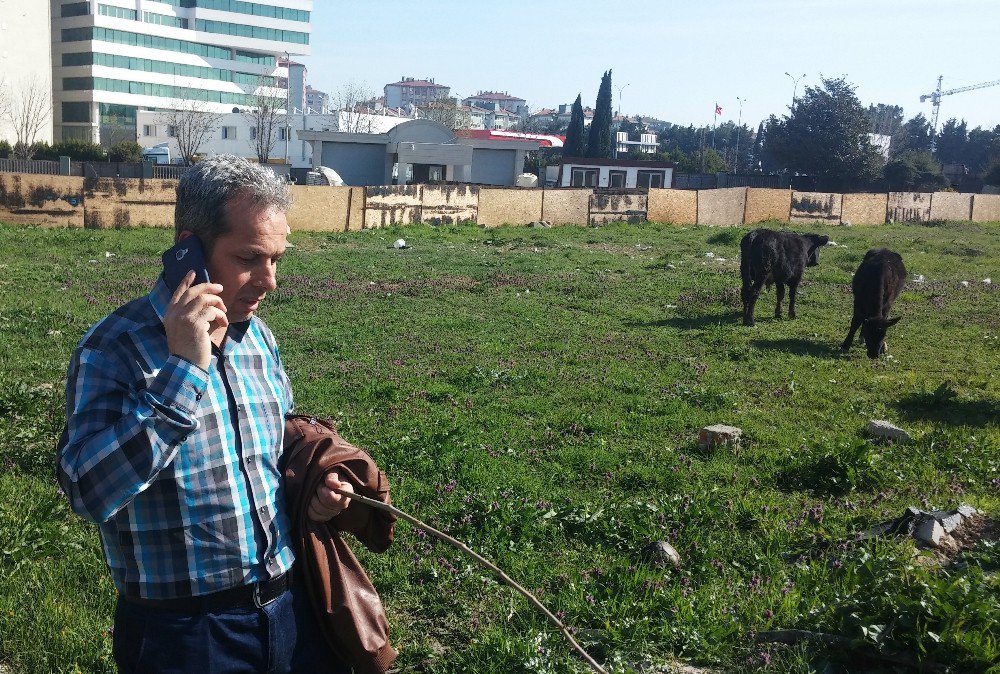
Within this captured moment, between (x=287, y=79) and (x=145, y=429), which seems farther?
(x=287, y=79)

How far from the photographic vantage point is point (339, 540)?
2.75 m

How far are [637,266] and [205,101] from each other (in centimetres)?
8762

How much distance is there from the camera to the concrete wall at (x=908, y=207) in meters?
40.3

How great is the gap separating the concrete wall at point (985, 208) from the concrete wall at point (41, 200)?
131ft

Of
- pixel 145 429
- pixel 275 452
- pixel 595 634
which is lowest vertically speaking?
pixel 595 634

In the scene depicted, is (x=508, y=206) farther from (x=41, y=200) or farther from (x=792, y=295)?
(x=792, y=295)

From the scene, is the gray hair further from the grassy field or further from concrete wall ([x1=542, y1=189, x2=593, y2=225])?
concrete wall ([x1=542, y1=189, x2=593, y2=225])

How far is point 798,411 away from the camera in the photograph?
28.4 feet

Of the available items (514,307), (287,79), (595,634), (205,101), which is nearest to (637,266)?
(514,307)

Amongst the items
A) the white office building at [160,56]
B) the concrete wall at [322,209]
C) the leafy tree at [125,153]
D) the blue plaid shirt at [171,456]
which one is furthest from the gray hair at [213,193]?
the white office building at [160,56]

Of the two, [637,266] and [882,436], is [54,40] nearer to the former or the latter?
[637,266]

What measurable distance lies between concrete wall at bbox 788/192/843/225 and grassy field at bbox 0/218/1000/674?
73.9 ft

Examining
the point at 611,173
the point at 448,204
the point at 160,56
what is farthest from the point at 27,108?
the point at 448,204

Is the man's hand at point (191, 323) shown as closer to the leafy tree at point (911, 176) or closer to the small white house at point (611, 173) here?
the small white house at point (611, 173)
